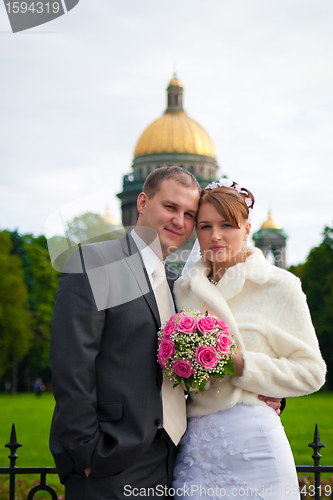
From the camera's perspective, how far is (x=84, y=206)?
272 centimetres

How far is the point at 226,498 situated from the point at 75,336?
1143mm

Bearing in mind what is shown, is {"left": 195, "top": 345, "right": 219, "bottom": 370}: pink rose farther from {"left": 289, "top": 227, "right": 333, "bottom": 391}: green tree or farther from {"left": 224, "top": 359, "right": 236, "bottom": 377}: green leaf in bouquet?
{"left": 289, "top": 227, "right": 333, "bottom": 391}: green tree

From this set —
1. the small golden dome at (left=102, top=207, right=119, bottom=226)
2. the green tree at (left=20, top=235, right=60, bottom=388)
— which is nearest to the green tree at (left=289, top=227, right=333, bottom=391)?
the green tree at (left=20, top=235, right=60, bottom=388)

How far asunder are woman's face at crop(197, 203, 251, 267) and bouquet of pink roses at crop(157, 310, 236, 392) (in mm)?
506

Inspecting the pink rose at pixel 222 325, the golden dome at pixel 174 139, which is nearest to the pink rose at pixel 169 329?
the pink rose at pixel 222 325

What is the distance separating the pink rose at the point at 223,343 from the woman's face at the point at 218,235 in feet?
1.91

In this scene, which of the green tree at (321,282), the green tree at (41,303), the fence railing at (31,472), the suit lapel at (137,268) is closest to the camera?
the suit lapel at (137,268)

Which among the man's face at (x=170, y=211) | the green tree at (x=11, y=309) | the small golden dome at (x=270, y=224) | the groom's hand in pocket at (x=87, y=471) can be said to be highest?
the small golden dome at (x=270, y=224)

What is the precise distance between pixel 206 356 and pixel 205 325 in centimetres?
15

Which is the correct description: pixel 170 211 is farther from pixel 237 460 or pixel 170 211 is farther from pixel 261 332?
pixel 237 460

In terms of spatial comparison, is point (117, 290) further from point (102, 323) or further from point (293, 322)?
point (293, 322)

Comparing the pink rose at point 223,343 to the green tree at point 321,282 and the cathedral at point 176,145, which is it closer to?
the green tree at point 321,282

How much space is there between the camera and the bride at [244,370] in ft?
9.64

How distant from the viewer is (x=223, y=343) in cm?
282
